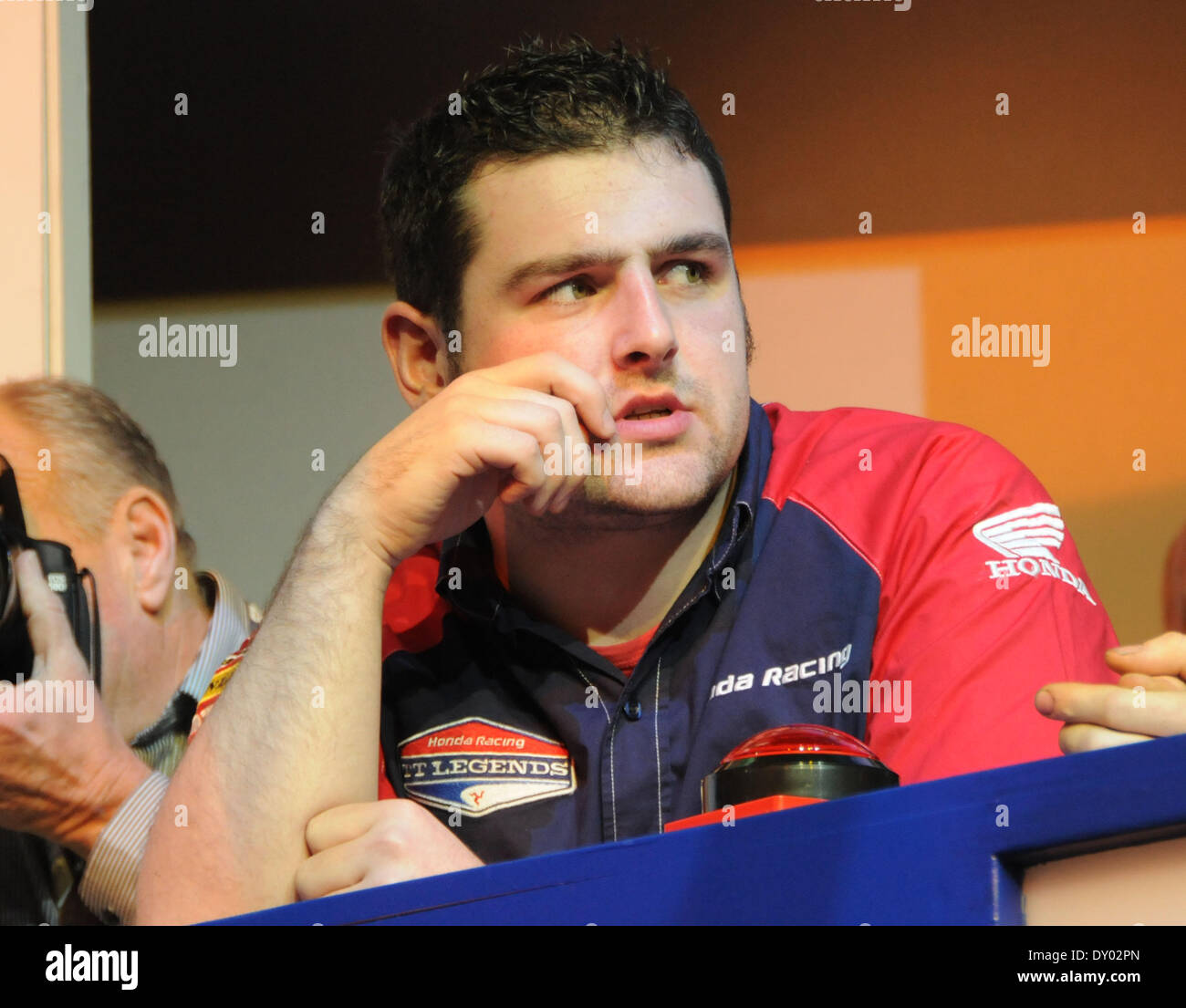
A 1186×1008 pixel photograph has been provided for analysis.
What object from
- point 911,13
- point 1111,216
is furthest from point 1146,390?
point 911,13

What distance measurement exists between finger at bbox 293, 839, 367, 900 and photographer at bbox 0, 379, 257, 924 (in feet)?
1.88

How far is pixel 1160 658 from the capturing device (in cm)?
82

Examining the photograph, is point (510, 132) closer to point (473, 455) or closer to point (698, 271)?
point (698, 271)

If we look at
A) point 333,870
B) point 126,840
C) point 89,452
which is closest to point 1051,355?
point 89,452

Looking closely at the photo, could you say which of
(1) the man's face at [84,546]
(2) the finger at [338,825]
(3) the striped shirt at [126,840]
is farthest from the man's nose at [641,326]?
(1) the man's face at [84,546]

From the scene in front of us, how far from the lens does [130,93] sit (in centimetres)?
271

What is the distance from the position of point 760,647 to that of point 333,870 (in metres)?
0.47

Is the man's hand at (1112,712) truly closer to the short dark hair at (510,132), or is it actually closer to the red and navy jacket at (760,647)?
the red and navy jacket at (760,647)

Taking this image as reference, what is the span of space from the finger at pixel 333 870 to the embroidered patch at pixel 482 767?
0.88 ft

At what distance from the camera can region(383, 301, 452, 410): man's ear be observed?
5.47 ft

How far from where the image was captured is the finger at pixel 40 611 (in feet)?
5.68

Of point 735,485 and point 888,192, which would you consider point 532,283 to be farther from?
point 888,192
